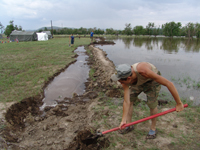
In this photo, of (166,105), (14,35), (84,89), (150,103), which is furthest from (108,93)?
(14,35)

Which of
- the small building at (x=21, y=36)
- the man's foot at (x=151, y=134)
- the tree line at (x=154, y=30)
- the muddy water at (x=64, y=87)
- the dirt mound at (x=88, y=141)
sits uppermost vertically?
the tree line at (x=154, y=30)

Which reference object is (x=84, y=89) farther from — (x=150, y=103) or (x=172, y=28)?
(x=172, y=28)

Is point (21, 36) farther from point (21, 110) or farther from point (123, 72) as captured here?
point (123, 72)

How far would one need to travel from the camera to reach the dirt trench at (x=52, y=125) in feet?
8.46

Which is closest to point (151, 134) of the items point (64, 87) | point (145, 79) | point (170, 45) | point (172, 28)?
point (145, 79)

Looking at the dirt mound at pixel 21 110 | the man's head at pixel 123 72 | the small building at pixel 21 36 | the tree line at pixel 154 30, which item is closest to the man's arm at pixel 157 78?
the man's head at pixel 123 72

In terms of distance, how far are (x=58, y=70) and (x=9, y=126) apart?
463cm

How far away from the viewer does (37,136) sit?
9.44ft

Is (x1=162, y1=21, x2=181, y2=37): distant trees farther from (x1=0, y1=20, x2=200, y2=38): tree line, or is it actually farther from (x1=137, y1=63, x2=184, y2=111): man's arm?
(x1=137, y1=63, x2=184, y2=111): man's arm

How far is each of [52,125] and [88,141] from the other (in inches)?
40.8

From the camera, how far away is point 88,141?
8.85 feet

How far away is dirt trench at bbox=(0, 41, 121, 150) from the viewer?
2.58 metres

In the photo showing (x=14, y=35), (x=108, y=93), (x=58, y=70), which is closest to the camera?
(x=108, y=93)

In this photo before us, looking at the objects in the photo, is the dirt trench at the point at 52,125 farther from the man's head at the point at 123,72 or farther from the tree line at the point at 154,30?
the tree line at the point at 154,30
